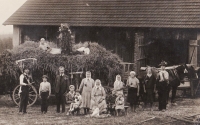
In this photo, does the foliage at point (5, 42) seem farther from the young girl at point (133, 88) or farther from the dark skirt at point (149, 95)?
the dark skirt at point (149, 95)

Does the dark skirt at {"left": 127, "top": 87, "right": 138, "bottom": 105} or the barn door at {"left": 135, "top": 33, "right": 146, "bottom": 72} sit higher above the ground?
the barn door at {"left": 135, "top": 33, "right": 146, "bottom": 72}

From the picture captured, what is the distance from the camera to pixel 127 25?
50.2 ft

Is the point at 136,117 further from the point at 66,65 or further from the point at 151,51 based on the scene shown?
the point at 151,51

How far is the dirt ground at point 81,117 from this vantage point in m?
8.87

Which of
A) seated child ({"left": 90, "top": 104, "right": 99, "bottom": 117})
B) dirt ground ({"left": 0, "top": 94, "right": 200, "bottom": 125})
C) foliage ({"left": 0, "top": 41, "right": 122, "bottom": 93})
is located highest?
foliage ({"left": 0, "top": 41, "right": 122, "bottom": 93})

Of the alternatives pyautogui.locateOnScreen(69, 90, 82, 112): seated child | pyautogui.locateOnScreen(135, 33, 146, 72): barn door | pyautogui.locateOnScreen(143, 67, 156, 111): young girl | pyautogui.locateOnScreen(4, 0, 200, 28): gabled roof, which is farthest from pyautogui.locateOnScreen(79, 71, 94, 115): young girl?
pyautogui.locateOnScreen(4, 0, 200, 28): gabled roof

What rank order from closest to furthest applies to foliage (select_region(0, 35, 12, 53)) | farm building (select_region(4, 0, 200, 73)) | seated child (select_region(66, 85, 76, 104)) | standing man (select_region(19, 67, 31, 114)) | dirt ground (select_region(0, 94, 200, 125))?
dirt ground (select_region(0, 94, 200, 125)), standing man (select_region(19, 67, 31, 114)), seated child (select_region(66, 85, 76, 104)), farm building (select_region(4, 0, 200, 73)), foliage (select_region(0, 35, 12, 53))

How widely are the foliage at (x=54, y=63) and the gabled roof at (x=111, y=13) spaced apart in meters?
4.55

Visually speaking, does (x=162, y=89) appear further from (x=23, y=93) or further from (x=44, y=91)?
(x=23, y=93)

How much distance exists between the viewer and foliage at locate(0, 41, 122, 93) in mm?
10547

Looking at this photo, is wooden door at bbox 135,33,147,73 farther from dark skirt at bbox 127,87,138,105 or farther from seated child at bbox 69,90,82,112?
seated child at bbox 69,90,82,112

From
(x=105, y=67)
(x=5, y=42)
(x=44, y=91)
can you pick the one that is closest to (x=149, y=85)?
(x=105, y=67)

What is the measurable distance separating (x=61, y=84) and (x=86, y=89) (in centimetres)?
74

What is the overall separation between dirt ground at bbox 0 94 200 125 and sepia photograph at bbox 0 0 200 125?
0.08ft
